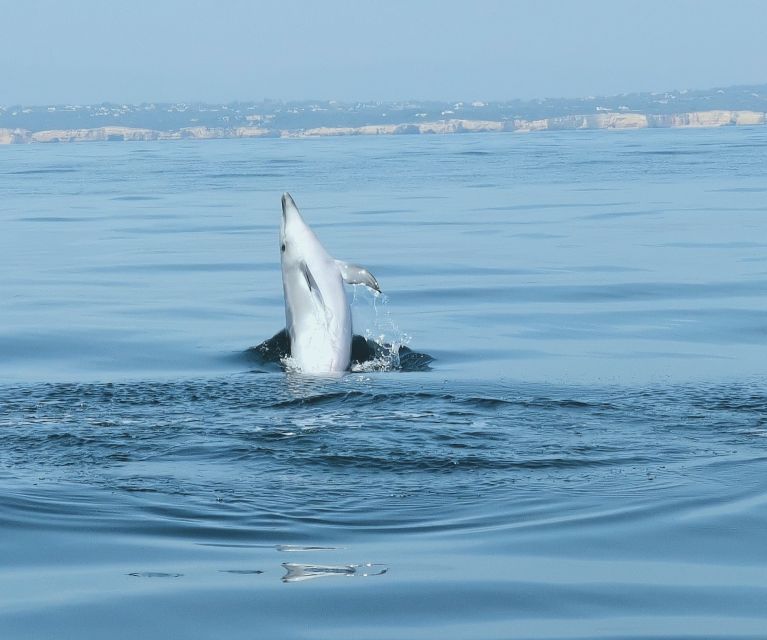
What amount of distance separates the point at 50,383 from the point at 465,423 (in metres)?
4.79

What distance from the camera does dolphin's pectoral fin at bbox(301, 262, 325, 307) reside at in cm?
1468

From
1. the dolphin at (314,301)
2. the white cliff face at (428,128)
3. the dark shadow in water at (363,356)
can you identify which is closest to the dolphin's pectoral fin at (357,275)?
the dolphin at (314,301)

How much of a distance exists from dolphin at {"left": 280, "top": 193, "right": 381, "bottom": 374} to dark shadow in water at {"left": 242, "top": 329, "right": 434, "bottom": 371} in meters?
0.32

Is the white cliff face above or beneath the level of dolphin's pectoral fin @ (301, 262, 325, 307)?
above

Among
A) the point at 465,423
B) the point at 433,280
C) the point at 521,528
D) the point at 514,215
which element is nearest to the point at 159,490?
the point at 521,528

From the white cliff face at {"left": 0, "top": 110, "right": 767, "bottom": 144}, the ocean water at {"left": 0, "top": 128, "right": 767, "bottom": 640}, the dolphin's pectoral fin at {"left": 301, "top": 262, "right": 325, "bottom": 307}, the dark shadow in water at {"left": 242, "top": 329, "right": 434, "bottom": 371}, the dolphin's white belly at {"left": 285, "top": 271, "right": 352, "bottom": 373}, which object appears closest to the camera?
the ocean water at {"left": 0, "top": 128, "right": 767, "bottom": 640}

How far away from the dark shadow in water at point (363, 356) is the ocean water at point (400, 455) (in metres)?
0.27

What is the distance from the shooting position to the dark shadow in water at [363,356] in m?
14.9

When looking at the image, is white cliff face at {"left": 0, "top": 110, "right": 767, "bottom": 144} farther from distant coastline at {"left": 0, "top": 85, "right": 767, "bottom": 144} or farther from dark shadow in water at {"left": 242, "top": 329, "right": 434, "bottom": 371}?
dark shadow in water at {"left": 242, "top": 329, "right": 434, "bottom": 371}

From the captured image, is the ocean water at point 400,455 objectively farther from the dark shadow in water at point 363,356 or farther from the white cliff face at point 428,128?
the white cliff face at point 428,128

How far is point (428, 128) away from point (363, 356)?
540 feet

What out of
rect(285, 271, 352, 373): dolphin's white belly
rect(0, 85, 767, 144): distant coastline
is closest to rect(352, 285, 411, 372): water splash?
rect(285, 271, 352, 373): dolphin's white belly

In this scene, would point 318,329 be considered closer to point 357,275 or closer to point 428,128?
point 357,275

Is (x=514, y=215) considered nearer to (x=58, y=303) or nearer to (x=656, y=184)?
(x=656, y=184)
